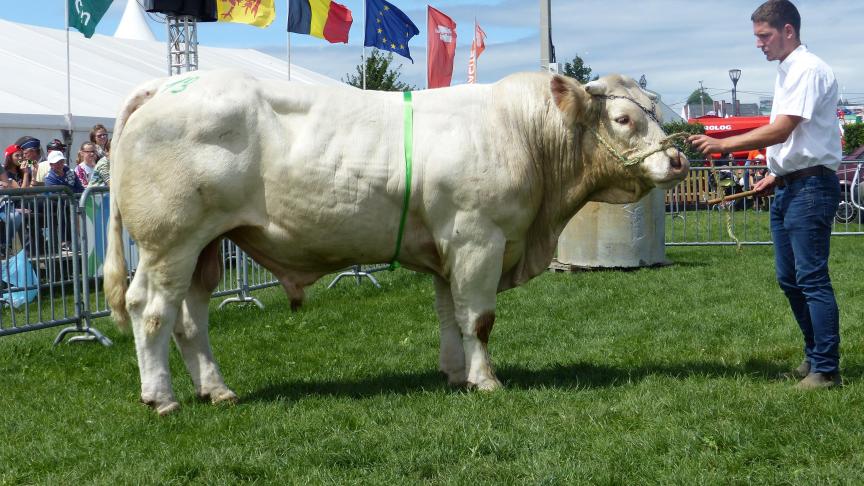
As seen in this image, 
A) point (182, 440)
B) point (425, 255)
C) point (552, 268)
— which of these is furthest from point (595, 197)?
point (552, 268)

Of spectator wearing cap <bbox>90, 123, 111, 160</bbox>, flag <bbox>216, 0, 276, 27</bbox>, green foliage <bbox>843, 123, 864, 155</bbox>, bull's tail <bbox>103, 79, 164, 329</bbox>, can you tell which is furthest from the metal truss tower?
green foliage <bbox>843, 123, 864, 155</bbox>

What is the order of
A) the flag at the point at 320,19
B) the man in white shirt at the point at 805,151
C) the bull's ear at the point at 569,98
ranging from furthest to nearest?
the flag at the point at 320,19
the bull's ear at the point at 569,98
the man in white shirt at the point at 805,151

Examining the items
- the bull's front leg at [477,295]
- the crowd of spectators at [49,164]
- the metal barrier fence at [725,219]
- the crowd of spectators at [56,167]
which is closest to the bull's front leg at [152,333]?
the bull's front leg at [477,295]

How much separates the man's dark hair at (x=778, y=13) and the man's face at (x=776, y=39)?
0.08 ft

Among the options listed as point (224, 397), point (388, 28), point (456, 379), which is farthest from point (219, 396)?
point (388, 28)

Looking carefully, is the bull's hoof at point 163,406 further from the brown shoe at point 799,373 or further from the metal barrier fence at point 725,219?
the metal barrier fence at point 725,219

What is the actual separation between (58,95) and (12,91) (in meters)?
1.07

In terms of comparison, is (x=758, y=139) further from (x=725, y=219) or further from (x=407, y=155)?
(x=725, y=219)

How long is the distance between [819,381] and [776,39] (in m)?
2.08

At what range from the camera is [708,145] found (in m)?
6.08

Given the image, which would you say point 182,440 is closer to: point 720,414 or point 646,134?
point 720,414

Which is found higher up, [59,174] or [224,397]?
[59,174]

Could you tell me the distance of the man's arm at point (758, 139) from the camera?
19.4 ft

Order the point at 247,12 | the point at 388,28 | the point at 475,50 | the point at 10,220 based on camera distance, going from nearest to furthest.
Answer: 1. the point at 10,220
2. the point at 247,12
3. the point at 388,28
4. the point at 475,50
